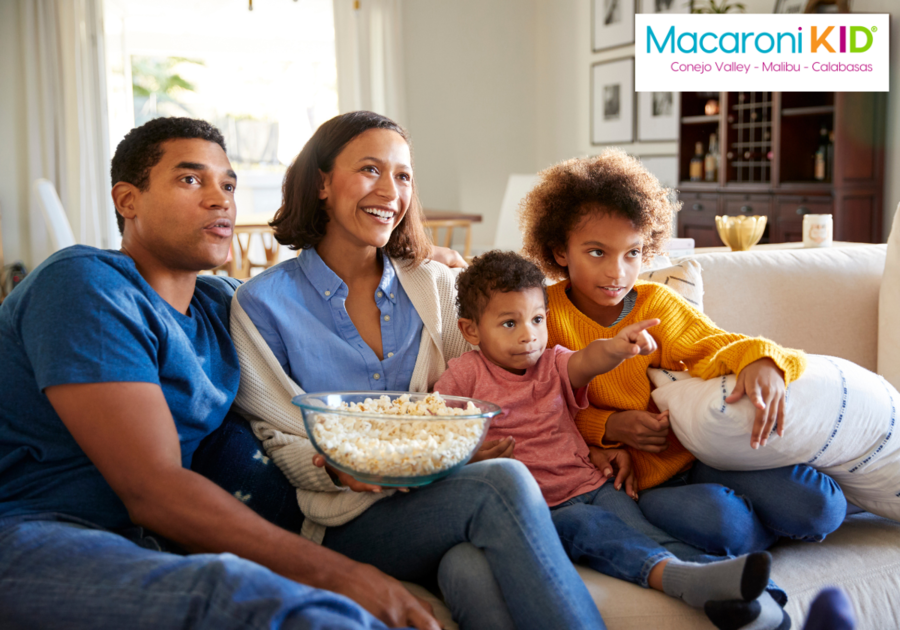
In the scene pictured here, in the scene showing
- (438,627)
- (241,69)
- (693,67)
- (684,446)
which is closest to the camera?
(438,627)

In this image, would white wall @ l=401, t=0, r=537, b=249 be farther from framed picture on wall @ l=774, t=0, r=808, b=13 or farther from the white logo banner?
framed picture on wall @ l=774, t=0, r=808, b=13

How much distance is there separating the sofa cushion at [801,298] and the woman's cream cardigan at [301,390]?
2.46 ft

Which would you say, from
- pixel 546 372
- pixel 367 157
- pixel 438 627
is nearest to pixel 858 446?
pixel 546 372

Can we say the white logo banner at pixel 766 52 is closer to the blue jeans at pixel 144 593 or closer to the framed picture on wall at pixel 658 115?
the framed picture on wall at pixel 658 115

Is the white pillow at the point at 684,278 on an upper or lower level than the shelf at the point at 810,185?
lower

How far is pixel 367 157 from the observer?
5.04ft

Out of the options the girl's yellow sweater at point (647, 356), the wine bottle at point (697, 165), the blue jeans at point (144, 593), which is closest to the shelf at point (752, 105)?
the wine bottle at point (697, 165)

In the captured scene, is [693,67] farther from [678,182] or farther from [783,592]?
[783,592]

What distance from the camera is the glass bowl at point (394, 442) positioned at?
1.09 m

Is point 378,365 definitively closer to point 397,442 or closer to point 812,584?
point 397,442

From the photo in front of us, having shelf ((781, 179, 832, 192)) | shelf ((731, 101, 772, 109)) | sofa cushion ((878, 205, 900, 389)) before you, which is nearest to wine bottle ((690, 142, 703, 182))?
shelf ((731, 101, 772, 109))

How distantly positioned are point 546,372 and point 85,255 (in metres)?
0.85

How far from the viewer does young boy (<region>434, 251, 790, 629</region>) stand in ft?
4.25

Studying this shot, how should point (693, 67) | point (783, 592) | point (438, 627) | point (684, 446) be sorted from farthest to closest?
1. point (693, 67)
2. point (684, 446)
3. point (783, 592)
4. point (438, 627)
